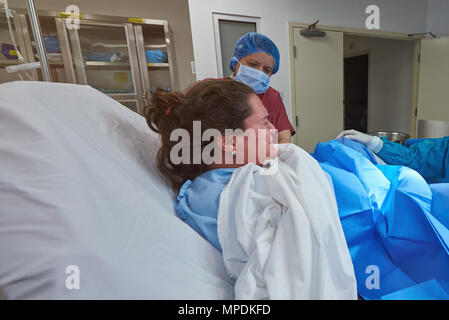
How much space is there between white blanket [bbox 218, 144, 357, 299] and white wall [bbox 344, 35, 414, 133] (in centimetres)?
401

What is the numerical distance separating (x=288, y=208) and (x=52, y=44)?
2.63 metres

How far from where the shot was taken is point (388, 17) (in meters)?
2.89

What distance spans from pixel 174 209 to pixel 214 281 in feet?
0.85

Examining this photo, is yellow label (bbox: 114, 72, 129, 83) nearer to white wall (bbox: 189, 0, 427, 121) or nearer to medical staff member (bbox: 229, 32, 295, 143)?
white wall (bbox: 189, 0, 427, 121)

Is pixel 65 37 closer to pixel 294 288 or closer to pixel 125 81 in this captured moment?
pixel 125 81

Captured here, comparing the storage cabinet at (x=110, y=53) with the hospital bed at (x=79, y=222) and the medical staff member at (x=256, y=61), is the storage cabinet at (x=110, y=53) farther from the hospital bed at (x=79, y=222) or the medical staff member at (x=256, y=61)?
the hospital bed at (x=79, y=222)

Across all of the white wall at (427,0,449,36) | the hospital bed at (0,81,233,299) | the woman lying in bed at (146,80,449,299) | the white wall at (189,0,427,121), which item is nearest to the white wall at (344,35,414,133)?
the white wall at (427,0,449,36)

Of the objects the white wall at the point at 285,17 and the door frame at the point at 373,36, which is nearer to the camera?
the white wall at the point at 285,17

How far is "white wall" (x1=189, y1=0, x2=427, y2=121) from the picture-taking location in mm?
1947

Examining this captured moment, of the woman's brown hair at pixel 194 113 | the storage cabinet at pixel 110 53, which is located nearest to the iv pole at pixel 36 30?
the woman's brown hair at pixel 194 113

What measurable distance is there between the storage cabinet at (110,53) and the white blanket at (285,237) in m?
2.04

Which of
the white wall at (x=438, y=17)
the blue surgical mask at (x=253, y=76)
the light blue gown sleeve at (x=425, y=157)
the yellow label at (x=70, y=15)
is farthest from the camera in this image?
the white wall at (x=438, y=17)

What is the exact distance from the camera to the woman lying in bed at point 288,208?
19.0 inches
